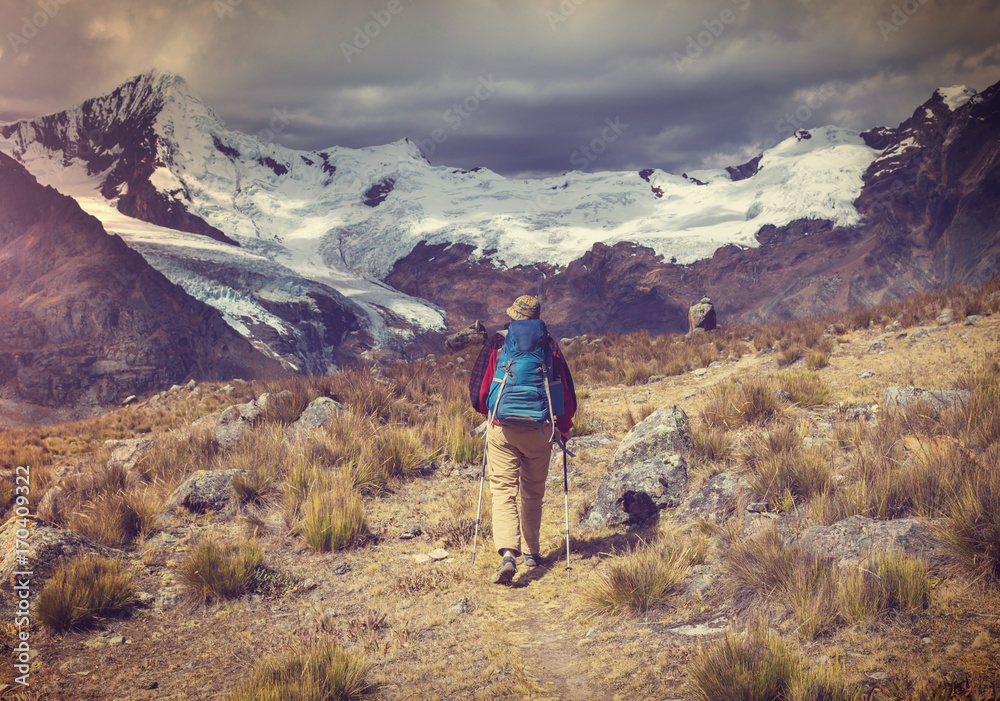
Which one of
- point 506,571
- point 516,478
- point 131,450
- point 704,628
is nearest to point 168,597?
point 506,571

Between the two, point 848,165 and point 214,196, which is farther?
point 214,196

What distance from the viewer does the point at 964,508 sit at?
340 cm

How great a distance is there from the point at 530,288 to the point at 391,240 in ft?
147

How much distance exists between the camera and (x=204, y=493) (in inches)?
249

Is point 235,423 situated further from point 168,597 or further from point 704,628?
point 704,628

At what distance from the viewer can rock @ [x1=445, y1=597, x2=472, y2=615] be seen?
4223mm

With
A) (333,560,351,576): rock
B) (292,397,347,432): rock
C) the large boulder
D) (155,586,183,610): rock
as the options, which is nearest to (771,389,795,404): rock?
the large boulder

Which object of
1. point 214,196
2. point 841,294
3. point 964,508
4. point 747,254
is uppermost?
point 214,196

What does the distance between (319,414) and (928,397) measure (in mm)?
8251

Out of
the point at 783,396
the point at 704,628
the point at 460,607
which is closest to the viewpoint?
the point at 704,628

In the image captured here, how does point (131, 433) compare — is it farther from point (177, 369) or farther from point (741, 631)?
point (177, 369)

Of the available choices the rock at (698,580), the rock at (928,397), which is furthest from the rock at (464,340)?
the rock at (698,580)

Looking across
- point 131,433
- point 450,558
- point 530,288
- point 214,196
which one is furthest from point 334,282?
point 450,558

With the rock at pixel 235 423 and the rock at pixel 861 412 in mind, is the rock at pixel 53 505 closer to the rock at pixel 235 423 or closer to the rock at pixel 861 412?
the rock at pixel 235 423
